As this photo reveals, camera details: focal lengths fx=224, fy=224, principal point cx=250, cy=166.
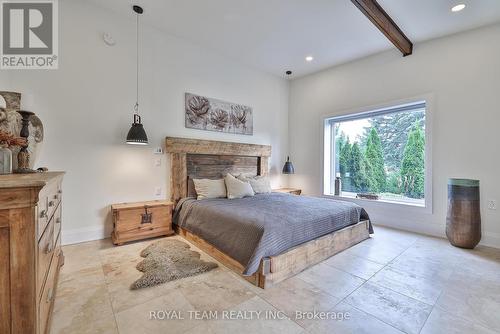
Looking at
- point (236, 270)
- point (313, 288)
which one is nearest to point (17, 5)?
point (236, 270)

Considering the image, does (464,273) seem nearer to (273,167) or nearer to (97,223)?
(273,167)

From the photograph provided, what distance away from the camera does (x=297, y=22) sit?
3.16m

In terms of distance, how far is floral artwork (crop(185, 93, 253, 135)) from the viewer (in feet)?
12.2

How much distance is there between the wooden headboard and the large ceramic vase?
3.00m

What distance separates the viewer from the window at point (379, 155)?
3.71 m

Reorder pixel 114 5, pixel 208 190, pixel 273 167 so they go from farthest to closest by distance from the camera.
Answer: pixel 273 167, pixel 208 190, pixel 114 5

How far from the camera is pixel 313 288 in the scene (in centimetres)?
192

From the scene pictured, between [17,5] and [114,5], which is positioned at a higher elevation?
[114,5]

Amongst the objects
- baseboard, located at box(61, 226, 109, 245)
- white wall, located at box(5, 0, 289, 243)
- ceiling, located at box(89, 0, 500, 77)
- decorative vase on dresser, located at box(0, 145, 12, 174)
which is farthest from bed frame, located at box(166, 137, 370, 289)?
decorative vase on dresser, located at box(0, 145, 12, 174)

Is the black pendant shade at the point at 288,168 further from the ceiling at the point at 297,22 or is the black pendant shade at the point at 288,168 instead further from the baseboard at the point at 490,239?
the baseboard at the point at 490,239

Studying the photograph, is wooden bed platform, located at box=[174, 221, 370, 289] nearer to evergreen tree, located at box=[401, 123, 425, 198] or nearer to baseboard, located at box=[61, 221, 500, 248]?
baseboard, located at box=[61, 221, 500, 248]

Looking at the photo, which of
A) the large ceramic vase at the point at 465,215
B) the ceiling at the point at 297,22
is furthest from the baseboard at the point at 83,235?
the large ceramic vase at the point at 465,215

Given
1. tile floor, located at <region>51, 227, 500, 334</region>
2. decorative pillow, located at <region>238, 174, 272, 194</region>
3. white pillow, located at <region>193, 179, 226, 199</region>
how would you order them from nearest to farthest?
tile floor, located at <region>51, 227, 500, 334</region>, white pillow, located at <region>193, 179, 226, 199</region>, decorative pillow, located at <region>238, 174, 272, 194</region>

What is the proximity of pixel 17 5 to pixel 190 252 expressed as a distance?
11.4 feet
